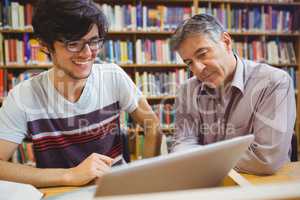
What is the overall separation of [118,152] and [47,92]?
0.42m

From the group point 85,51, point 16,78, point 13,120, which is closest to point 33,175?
point 13,120

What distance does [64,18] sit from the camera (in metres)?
1.06

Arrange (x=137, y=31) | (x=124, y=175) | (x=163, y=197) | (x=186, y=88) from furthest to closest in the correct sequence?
(x=137, y=31), (x=186, y=88), (x=124, y=175), (x=163, y=197)

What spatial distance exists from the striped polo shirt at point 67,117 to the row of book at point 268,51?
7.10 ft

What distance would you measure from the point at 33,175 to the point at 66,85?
0.43 meters

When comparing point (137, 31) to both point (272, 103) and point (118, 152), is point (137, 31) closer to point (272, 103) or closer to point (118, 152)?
point (118, 152)

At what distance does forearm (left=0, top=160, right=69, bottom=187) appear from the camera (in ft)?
2.85

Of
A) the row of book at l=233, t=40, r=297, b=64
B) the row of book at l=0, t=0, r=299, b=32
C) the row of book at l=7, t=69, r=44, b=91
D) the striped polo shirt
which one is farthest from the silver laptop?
the row of book at l=233, t=40, r=297, b=64

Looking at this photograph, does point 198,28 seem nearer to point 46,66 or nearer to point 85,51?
point 85,51

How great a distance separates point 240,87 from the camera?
3.76 ft

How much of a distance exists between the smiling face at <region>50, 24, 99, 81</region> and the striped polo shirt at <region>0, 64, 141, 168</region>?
0.09 m

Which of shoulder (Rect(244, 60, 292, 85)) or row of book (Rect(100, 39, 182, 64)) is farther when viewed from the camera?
row of book (Rect(100, 39, 182, 64))

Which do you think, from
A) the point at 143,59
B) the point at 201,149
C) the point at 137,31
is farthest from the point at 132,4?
the point at 201,149

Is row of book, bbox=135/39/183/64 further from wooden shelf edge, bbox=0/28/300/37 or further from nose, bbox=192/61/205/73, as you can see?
nose, bbox=192/61/205/73
